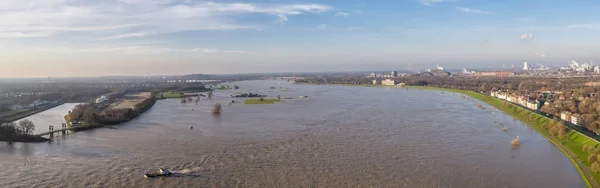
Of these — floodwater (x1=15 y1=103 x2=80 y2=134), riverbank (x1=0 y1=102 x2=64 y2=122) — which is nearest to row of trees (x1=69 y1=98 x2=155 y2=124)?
floodwater (x1=15 y1=103 x2=80 y2=134)

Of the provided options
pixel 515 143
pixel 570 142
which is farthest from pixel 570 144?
pixel 515 143

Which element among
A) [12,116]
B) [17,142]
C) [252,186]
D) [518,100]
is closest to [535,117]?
[518,100]

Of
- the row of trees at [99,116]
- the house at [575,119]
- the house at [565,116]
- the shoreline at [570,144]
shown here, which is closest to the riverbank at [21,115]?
the row of trees at [99,116]

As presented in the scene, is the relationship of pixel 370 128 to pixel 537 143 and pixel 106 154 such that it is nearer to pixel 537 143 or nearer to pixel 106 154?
pixel 537 143

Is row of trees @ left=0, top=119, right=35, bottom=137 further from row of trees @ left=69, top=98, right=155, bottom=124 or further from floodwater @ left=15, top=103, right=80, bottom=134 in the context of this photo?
row of trees @ left=69, top=98, right=155, bottom=124

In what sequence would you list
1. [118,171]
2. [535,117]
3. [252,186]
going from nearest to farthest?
1. [252,186]
2. [118,171]
3. [535,117]

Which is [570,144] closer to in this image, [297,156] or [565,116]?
[565,116]

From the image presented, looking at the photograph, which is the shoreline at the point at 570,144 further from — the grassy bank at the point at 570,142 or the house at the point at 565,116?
the house at the point at 565,116

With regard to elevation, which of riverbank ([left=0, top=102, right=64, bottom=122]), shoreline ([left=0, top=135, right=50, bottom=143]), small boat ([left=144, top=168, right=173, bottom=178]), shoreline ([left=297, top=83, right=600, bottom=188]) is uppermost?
riverbank ([left=0, top=102, right=64, bottom=122])
